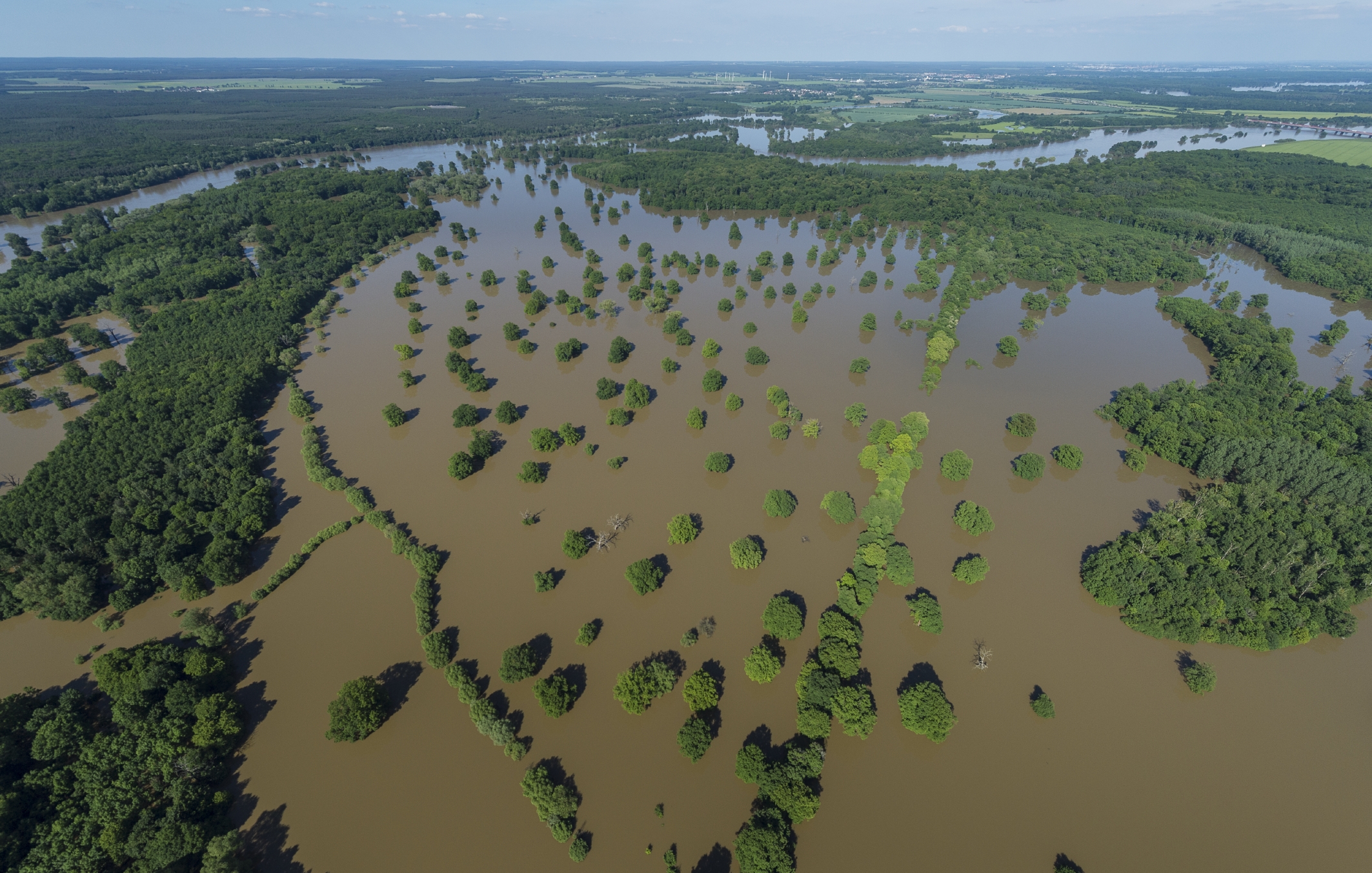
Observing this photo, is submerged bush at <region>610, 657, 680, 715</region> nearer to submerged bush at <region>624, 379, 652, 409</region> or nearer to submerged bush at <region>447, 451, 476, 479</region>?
submerged bush at <region>447, 451, 476, 479</region>

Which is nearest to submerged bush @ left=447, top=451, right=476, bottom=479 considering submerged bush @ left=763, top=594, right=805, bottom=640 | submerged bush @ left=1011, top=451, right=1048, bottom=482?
submerged bush @ left=763, top=594, right=805, bottom=640

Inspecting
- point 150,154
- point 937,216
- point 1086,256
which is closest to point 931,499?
point 1086,256

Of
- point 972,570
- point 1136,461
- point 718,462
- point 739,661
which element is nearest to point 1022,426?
point 1136,461

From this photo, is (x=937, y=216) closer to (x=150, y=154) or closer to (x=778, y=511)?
(x=778, y=511)

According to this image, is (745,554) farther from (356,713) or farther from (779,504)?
(356,713)

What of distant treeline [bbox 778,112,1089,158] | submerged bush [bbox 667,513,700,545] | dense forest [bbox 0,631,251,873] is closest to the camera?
dense forest [bbox 0,631,251,873]

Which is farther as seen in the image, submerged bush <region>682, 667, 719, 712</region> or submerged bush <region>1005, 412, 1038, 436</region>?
submerged bush <region>1005, 412, 1038, 436</region>
